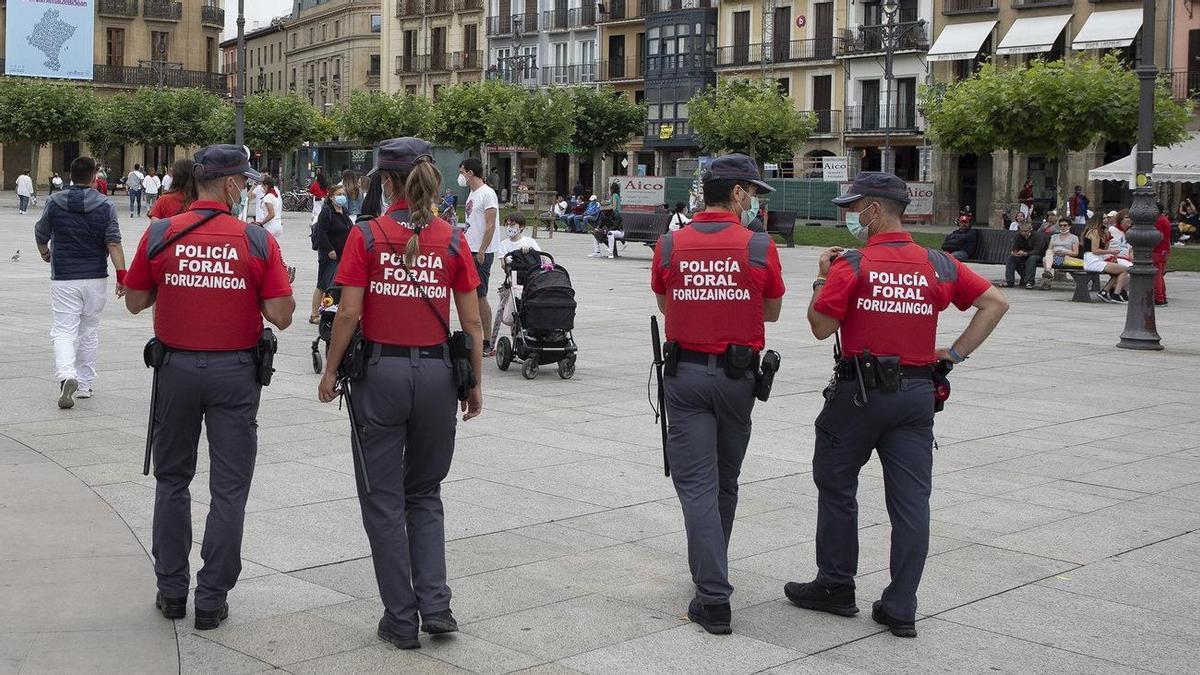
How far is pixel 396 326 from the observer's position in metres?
5.21

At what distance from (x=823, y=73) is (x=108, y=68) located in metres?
41.2

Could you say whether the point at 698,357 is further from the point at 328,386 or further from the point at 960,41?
the point at 960,41

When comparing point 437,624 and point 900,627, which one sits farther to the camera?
point 900,627

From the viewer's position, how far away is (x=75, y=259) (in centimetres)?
1018

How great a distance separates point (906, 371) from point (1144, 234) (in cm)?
1135

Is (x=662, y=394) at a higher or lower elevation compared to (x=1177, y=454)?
higher

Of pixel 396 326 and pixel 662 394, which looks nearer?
pixel 396 326

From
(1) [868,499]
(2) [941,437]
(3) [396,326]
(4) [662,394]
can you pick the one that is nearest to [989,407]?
(2) [941,437]

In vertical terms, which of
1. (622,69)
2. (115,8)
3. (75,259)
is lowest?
(75,259)

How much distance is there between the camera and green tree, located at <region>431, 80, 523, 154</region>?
207 ft

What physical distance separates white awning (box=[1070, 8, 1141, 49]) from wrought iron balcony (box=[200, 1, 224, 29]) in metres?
51.4

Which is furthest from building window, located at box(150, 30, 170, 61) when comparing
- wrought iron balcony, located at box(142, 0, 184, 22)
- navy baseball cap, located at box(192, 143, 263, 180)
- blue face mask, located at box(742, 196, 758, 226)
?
navy baseball cap, located at box(192, 143, 263, 180)

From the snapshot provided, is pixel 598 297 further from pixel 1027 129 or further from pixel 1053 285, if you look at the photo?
pixel 1027 129

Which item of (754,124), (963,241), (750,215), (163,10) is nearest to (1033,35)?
(754,124)
